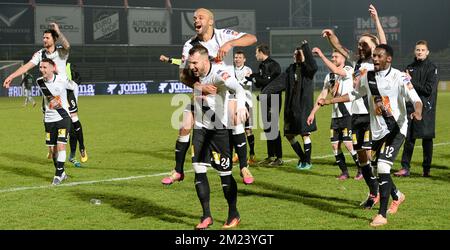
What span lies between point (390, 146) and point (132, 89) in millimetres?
47013

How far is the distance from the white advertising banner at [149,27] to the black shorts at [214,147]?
49432mm

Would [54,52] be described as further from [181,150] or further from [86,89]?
[86,89]

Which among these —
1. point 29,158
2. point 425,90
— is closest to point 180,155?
point 425,90

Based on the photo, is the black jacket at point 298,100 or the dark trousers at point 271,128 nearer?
the black jacket at point 298,100

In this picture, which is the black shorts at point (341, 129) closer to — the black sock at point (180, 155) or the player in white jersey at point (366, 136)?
the player in white jersey at point (366, 136)

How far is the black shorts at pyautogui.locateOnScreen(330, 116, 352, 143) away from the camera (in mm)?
11883

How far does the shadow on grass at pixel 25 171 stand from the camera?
41.2ft

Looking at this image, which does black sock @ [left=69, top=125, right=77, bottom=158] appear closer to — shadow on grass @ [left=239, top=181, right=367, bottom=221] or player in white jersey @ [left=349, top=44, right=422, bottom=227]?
shadow on grass @ [left=239, top=181, right=367, bottom=221]

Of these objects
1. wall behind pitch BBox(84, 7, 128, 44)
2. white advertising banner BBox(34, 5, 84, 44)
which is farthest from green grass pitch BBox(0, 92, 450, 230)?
wall behind pitch BBox(84, 7, 128, 44)

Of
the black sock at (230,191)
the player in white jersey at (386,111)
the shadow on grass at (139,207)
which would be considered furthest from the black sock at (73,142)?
the player in white jersey at (386,111)

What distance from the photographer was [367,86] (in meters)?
8.50

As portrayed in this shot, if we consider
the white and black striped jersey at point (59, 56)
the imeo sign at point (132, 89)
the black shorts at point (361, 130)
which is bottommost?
the imeo sign at point (132, 89)

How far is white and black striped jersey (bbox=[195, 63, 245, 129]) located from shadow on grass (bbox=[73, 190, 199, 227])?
4.13ft

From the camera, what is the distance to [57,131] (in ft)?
38.8
